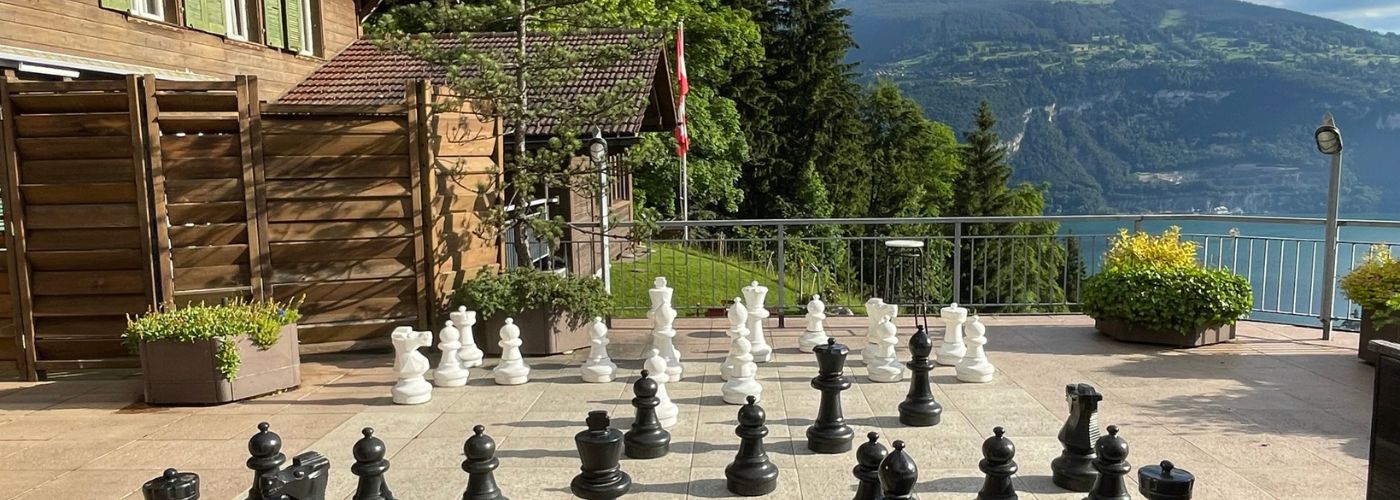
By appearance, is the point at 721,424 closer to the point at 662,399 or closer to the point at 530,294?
the point at 662,399

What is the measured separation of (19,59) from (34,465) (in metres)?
4.76

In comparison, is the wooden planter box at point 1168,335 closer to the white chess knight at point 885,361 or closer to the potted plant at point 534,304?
the white chess knight at point 885,361

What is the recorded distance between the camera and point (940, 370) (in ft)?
19.0

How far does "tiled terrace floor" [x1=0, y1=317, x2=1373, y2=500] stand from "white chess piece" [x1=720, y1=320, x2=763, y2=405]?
105mm

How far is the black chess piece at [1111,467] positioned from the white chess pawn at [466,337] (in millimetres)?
4229

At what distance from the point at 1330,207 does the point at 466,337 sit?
738 centimetres

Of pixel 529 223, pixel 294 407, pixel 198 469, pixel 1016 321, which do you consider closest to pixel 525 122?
pixel 529 223

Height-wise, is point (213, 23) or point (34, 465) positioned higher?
point (213, 23)

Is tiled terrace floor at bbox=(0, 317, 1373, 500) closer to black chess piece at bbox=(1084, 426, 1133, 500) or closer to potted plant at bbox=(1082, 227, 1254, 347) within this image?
potted plant at bbox=(1082, 227, 1254, 347)

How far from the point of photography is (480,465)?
3.02m

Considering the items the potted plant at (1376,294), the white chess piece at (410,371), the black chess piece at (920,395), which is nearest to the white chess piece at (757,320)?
the black chess piece at (920,395)

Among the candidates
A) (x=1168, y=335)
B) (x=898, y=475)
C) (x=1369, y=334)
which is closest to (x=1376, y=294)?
(x=1369, y=334)

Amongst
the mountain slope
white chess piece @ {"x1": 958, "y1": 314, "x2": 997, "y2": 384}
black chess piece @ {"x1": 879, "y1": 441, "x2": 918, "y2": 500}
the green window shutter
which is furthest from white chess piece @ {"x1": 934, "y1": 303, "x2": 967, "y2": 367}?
the mountain slope

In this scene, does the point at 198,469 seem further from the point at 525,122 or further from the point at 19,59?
the point at 19,59
